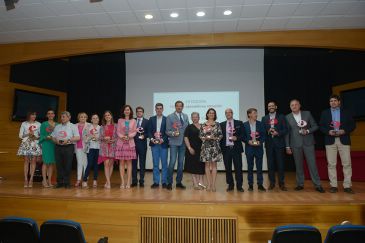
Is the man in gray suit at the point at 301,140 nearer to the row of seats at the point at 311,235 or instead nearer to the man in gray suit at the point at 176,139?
the man in gray suit at the point at 176,139

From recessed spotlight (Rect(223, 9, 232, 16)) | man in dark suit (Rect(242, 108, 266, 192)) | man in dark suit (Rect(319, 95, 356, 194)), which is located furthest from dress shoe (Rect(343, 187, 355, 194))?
recessed spotlight (Rect(223, 9, 232, 16))

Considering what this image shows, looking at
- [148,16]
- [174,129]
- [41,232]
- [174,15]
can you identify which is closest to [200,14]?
[174,15]

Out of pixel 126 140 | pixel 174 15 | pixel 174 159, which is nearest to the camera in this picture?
pixel 126 140

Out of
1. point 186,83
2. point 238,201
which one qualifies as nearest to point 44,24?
point 186,83

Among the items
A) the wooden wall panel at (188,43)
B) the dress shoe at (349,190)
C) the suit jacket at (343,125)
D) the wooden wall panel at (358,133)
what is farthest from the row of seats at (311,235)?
the wooden wall panel at (358,133)

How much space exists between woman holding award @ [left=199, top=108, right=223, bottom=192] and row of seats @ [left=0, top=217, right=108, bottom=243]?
2425 mm

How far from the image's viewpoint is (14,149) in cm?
686

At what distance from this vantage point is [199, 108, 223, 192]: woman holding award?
13.1 ft

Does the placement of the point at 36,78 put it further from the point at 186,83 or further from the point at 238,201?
the point at 238,201

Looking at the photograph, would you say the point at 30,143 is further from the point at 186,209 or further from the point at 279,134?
the point at 279,134

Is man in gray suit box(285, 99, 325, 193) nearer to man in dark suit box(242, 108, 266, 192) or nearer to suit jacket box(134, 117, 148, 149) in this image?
man in dark suit box(242, 108, 266, 192)

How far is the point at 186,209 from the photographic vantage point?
131 inches

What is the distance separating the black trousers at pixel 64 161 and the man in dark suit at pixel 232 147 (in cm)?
271

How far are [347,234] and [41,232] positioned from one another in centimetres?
219
